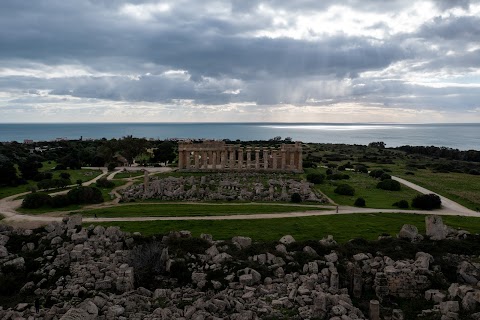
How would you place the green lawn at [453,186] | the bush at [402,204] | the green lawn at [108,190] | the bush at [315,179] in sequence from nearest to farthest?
the bush at [402,204] → the green lawn at [453,186] → the green lawn at [108,190] → the bush at [315,179]

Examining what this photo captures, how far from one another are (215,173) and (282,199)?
66.4 ft

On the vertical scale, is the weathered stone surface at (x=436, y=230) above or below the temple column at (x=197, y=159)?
Answer: below

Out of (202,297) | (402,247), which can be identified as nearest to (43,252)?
(202,297)

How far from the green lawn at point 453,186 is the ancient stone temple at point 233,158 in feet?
60.9

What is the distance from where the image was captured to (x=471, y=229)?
31.3 m

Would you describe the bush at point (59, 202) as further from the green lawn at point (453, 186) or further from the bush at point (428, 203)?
the green lawn at point (453, 186)

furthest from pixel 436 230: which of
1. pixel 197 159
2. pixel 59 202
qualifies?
pixel 197 159

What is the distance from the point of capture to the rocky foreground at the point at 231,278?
16422 millimetres

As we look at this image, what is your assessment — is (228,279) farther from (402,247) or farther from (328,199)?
(328,199)

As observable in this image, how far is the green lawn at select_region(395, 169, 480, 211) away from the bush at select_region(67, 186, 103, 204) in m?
40.3

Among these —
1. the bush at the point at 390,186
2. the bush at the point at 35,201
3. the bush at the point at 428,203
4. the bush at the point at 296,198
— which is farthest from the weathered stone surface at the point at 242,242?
the bush at the point at 390,186

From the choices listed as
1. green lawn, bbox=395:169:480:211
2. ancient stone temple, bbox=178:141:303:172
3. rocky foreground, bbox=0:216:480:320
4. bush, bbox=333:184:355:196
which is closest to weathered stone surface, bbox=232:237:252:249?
rocky foreground, bbox=0:216:480:320

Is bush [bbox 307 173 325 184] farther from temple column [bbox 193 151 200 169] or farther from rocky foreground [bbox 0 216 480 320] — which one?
rocky foreground [bbox 0 216 480 320]

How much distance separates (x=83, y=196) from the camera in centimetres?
4150
